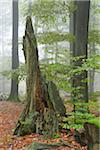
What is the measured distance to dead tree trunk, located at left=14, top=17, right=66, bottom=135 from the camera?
7.83 metres

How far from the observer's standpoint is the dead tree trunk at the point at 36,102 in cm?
783

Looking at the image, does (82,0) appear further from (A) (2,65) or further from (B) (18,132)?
(A) (2,65)

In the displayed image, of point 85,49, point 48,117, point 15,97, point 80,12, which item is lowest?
point 15,97

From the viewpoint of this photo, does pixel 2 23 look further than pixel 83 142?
Yes

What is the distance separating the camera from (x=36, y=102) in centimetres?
821

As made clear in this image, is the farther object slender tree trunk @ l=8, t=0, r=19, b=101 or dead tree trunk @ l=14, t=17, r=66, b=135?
slender tree trunk @ l=8, t=0, r=19, b=101

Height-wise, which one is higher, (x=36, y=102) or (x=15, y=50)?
(x=15, y=50)

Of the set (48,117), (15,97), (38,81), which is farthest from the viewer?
(15,97)

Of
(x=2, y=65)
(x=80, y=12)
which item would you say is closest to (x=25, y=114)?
(x=80, y=12)

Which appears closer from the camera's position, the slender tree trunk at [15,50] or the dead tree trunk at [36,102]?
the dead tree trunk at [36,102]

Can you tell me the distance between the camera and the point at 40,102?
323 inches

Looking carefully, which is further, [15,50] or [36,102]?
→ [15,50]

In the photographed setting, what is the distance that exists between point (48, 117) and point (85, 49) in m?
2.87

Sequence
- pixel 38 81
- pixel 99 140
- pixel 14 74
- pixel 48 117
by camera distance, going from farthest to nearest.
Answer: pixel 14 74 → pixel 38 81 → pixel 48 117 → pixel 99 140
